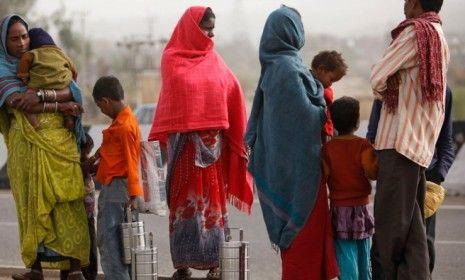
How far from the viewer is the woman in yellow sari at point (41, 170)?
789 centimetres

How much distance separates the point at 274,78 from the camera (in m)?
7.19

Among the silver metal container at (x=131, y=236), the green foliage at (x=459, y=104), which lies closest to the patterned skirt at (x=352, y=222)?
the silver metal container at (x=131, y=236)

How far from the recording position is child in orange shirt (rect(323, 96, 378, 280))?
275 inches

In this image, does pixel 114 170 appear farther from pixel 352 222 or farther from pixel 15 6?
pixel 15 6

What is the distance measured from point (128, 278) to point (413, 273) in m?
2.07

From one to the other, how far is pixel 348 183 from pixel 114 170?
1701mm

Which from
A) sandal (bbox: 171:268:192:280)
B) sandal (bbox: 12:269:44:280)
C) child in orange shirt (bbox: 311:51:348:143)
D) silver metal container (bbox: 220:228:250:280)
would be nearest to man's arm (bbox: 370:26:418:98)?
child in orange shirt (bbox: 311:51:348:143)

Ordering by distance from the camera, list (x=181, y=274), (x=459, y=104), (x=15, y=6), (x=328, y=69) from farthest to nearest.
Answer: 1. (x=15, y=6)
2. (x=459, y=104)
3. (x=181, y=274)
4. (x=328, y=69)

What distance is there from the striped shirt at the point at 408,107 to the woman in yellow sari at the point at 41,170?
225 cm

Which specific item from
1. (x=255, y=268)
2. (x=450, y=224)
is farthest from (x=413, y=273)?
(x=450, y=224)

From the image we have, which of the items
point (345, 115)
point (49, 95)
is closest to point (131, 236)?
point (49, 95)

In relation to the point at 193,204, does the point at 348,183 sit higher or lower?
higher

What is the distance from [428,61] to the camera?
6637mm

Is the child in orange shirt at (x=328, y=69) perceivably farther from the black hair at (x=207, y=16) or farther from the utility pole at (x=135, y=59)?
the utility pole at (x=135, y=59)
